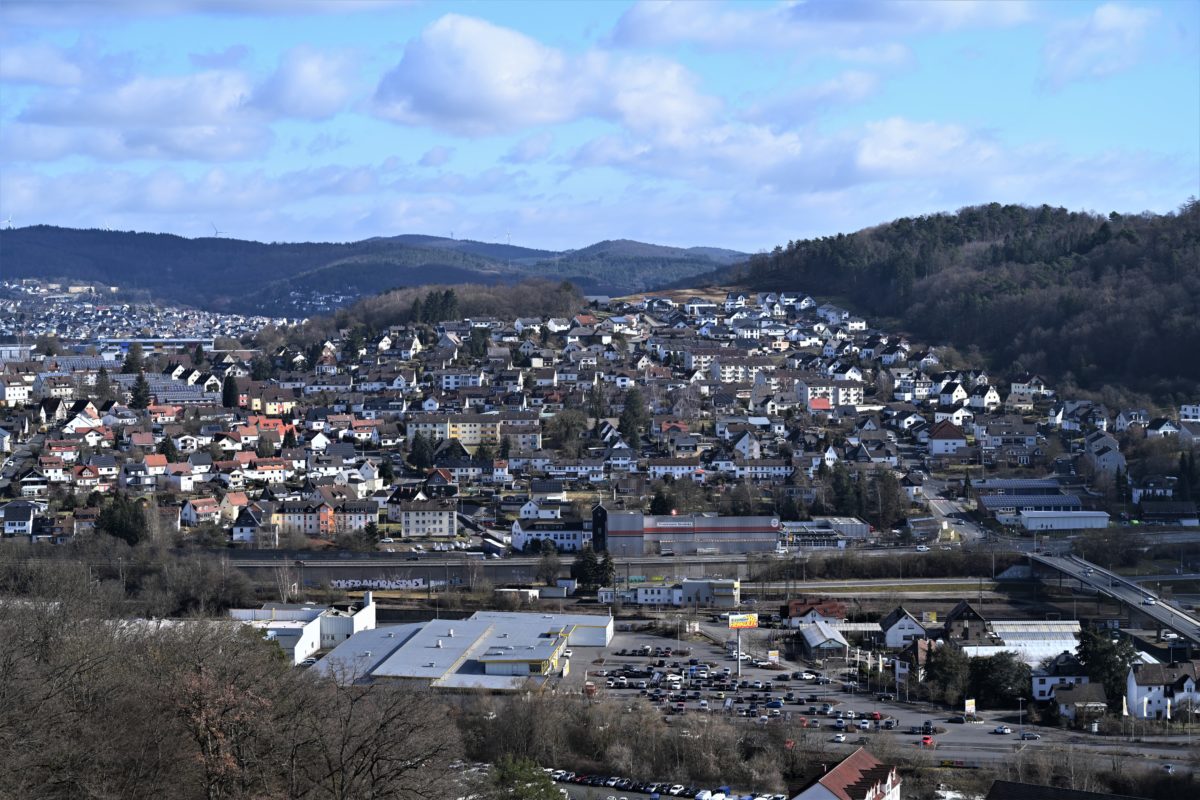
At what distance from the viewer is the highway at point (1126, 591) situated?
14352 mm

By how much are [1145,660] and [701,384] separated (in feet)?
46.3

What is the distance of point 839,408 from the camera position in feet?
83.2

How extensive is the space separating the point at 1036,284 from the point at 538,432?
13.1 m

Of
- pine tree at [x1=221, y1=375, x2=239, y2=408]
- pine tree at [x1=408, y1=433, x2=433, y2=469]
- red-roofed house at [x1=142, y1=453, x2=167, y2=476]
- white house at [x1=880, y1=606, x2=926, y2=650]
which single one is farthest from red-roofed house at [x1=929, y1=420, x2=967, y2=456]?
pine tree at [x1=221, y1=375, x2=239, y2=408]

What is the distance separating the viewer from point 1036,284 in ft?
103

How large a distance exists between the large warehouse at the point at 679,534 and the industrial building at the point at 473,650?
282cm

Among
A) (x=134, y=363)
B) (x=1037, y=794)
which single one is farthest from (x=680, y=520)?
(x=134, y=363)

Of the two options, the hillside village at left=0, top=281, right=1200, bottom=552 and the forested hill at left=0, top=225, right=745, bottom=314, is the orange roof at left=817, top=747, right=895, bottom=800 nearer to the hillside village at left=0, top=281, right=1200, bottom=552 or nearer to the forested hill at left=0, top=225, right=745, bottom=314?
the hillside village at left=0, top=281, right=1200, bottom=552

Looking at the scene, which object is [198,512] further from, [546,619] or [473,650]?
[473,650]

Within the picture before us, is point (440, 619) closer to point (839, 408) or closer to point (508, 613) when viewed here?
point (508, 613)

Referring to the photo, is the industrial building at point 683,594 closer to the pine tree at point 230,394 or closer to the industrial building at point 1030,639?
the industrial building at point 1030,639

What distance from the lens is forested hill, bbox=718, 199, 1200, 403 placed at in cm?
2694

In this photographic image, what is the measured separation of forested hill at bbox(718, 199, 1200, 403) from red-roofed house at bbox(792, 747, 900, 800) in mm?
17409

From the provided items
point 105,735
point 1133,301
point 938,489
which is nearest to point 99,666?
point 105,735
